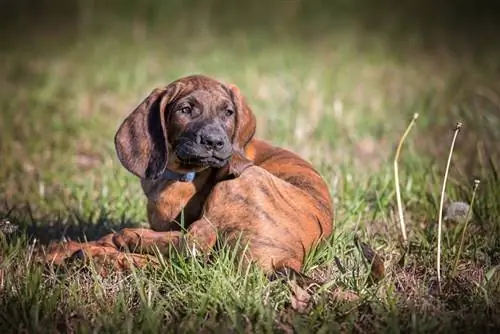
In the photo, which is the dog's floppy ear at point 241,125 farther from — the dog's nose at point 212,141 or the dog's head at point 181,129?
the dog's nose at point 212,141

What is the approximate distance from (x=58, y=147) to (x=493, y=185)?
137 inches

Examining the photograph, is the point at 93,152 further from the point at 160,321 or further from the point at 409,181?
the point at 160,321

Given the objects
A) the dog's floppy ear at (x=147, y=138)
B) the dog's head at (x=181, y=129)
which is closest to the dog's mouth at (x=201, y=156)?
the dog's head at (x=181, y=129)

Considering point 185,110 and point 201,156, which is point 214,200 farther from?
point 185,110

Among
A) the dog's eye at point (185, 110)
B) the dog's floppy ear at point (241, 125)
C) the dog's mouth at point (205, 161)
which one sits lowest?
the dog's mouth at point (205, 161)

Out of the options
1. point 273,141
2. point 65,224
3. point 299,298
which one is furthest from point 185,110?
point 273,141

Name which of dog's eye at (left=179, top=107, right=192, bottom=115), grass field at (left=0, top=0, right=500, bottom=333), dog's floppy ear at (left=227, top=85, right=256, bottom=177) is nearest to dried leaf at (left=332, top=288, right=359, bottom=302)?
grass field at (left=0, top=0, right=500, bottom=333)

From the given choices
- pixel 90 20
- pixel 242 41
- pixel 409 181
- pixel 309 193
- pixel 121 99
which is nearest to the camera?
pixel 309 193

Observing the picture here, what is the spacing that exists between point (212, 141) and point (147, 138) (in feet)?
1.21

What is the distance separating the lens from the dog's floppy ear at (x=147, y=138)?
4.56 m

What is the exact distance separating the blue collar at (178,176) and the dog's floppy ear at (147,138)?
117 millimetres

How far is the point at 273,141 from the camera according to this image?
7652 millimetres

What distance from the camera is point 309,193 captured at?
4.66 meters

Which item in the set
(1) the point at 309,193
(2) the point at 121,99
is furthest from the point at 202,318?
(2) the point at 121,99
